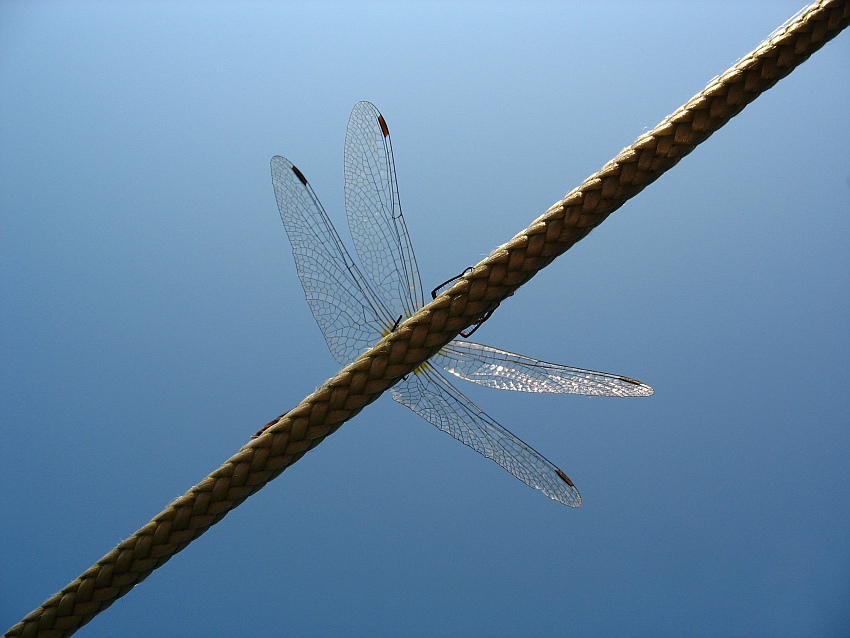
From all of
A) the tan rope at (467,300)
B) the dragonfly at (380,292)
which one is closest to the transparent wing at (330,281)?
the dragonfly at (380,292)

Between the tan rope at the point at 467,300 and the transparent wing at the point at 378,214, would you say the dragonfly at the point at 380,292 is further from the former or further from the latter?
the tan rope at the point at 467,300

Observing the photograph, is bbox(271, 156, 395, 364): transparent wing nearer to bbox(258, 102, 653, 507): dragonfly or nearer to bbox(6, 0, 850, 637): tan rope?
bbox(258, 102, 653, 507): dragonfly

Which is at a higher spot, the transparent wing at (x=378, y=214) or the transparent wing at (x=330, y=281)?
the transparent wing at (x=378, y=214)

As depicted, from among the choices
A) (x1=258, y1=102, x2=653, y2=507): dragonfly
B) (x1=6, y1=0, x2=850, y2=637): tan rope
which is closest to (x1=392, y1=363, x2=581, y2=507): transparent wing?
(x1=258, y1=102, x2=653, y2=507): dragonfly

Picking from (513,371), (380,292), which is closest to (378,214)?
(380,292)

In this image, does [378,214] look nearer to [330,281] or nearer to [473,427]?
[330,281]

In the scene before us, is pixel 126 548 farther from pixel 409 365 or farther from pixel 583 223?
pixel 583 223

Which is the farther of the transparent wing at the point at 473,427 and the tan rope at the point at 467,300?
the transparent wing at the point at 473,427
